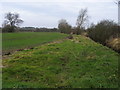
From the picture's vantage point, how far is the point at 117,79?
9297 millimetres

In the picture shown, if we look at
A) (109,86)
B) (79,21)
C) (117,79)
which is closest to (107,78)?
(117,79)

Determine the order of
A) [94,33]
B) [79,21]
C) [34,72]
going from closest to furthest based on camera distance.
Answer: [34,72]
[94,33]
[79,21]

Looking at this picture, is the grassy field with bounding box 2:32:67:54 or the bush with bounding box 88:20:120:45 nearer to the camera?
the grassy field with bounding box 2:32:67:54

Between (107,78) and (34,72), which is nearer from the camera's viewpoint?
(107,78)

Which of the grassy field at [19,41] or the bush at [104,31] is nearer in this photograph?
the grassy field at [19,41]

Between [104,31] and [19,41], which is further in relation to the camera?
[104,31]

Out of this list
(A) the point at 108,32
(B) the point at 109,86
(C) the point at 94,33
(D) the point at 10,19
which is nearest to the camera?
(B) the point at 109,86

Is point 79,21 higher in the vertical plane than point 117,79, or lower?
higher

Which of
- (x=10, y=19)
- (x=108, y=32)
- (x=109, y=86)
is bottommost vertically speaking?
(x=109, y=86)

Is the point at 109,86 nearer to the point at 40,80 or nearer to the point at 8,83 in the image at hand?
the point at 40,80

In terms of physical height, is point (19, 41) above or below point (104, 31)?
below

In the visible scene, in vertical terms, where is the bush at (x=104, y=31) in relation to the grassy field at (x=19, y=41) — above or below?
above

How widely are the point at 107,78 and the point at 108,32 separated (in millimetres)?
26076

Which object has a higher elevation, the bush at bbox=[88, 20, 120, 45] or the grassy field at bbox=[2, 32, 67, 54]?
the bush at bbox=[88, 20, 120, 45]
